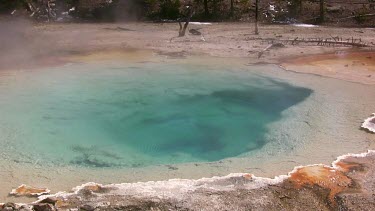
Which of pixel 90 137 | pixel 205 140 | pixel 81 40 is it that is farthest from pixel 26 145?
pixel 81 40

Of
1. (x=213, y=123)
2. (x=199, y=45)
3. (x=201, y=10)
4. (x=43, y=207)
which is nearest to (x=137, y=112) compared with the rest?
(x=213, y=123)

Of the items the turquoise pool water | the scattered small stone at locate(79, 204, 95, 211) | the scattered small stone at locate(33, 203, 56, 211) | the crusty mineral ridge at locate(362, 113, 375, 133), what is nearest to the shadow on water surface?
the turquoise pool water

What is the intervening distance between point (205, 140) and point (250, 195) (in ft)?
6.44

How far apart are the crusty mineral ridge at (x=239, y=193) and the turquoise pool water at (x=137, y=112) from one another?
2.74 ft

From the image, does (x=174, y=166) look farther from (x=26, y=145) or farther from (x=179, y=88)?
(x=179, y=88)

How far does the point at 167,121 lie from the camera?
7.08 meters

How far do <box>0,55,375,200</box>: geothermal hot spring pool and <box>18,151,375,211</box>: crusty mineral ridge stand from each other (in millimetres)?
277

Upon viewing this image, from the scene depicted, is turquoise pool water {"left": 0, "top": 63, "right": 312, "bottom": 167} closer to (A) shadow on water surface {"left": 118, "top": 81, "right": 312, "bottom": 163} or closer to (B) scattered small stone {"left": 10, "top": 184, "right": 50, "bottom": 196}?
(A) shadow on water surface {"left": 118, "top": 81, "right": 312, "bottom": 163}

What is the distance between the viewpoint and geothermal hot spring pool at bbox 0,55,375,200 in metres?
5.37

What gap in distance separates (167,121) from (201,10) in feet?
31.3

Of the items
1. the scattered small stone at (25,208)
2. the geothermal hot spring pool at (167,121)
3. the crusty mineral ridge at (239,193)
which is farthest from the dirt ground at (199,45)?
the scattered small stone at (25,208)

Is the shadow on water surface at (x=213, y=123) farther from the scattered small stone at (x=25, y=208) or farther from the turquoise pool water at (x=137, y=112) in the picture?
the scattered small stone at (x=25, y=208)

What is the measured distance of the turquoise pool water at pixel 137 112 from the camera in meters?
5.92

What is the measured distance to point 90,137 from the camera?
641 cm
